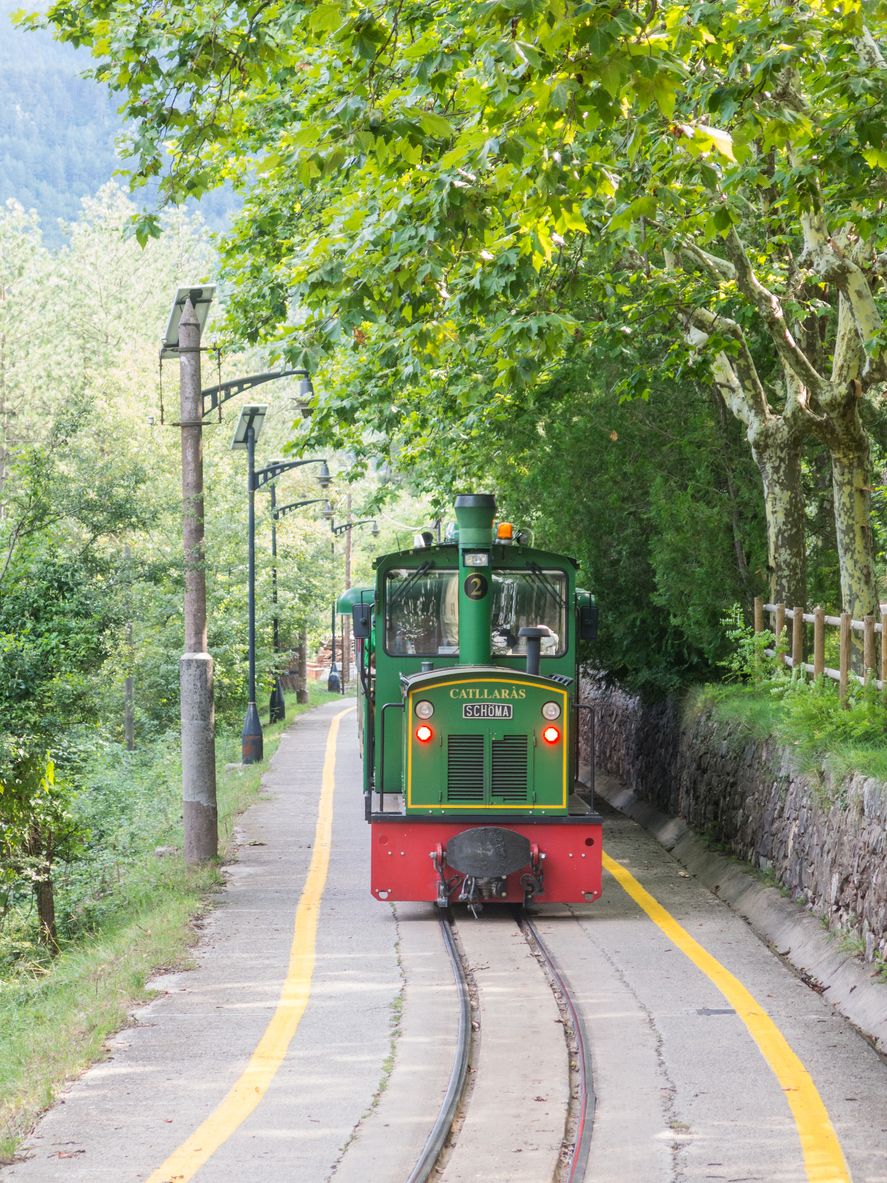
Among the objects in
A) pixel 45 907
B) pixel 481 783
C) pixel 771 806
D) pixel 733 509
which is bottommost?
pixel 45 907

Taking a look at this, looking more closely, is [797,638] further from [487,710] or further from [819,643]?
[487,710]

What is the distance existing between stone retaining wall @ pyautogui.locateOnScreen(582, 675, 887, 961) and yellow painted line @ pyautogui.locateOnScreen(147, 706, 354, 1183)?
379cm

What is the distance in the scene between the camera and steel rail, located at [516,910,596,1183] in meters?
6.36

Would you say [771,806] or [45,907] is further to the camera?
[45,907]

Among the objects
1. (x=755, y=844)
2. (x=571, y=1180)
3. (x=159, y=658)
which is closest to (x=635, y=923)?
(x=755, y=844)

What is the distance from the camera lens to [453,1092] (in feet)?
23.6

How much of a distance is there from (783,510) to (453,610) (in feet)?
16.3

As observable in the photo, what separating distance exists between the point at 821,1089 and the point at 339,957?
4.16 m

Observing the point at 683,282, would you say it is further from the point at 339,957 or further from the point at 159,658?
the point at 159,658

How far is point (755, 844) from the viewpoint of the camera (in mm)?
13312

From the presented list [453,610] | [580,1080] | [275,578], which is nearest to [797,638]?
[453,610]

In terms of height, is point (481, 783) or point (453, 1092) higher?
point (481, 783)

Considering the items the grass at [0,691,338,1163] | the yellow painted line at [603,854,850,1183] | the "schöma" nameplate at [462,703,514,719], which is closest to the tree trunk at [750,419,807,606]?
the yellow painted line at [603,854,850,1183]

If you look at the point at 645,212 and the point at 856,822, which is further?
the point at 856,822
